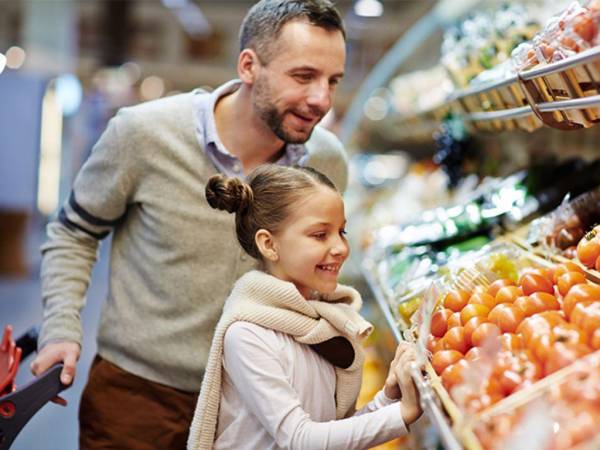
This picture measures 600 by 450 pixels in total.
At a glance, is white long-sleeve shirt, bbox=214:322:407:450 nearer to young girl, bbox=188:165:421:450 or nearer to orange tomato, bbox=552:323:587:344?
young girl, bbox=188:165:421:450

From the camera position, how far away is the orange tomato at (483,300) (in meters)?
1.83

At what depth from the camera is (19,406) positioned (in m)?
1.98

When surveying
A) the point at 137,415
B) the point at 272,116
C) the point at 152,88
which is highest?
the point at 272,116

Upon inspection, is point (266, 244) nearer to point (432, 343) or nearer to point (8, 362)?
point (432, 343)

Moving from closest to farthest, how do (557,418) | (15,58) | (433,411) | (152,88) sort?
(557,418) < (433,411) < (15,58) < (152,88)

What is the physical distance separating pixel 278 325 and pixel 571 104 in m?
0.79

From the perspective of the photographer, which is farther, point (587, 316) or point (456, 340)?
point (456, 340)

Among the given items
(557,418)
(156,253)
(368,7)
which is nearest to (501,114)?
(156,253)

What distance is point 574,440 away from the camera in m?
1.16

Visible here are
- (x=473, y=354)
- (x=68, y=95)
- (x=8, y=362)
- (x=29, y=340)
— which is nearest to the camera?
(x=473, y=354)

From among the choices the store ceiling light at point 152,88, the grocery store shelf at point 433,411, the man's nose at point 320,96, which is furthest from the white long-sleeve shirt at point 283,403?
the store ceiling light at point 152,88

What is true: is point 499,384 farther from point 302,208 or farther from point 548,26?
point 548,26

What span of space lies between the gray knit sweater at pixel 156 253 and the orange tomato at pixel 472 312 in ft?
2.42

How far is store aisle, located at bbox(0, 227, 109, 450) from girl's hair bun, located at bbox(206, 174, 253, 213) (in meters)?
1.43
